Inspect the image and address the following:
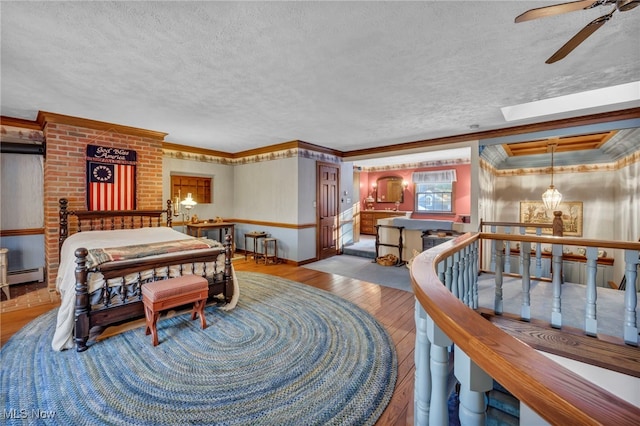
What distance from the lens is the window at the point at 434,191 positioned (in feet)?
27.4

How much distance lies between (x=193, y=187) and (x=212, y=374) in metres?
5.02

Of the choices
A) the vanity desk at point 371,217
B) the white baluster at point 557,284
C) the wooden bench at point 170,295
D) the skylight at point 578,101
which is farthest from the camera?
the vanity desk at point 371,217

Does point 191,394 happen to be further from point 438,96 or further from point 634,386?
point 438,96

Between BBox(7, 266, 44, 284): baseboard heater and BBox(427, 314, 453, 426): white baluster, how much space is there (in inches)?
234

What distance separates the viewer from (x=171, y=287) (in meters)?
2.64

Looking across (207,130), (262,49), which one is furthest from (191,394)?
(207,130)

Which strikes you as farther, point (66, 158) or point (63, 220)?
point (66, 158)

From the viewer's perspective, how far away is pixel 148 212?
470 centimetres

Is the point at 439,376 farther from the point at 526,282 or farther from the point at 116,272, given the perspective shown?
the point at 116,272

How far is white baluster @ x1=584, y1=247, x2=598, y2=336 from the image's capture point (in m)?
2.10

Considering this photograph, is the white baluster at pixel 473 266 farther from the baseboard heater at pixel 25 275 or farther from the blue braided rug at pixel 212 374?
the baseboard heater at pixel 25 275

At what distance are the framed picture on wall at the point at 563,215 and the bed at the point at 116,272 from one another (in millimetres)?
6850

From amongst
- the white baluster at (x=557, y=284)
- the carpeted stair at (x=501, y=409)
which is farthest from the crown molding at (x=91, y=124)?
the white baluster at (x=557, y=284)

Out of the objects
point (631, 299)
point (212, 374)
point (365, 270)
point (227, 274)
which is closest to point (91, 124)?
point (227, 274)
